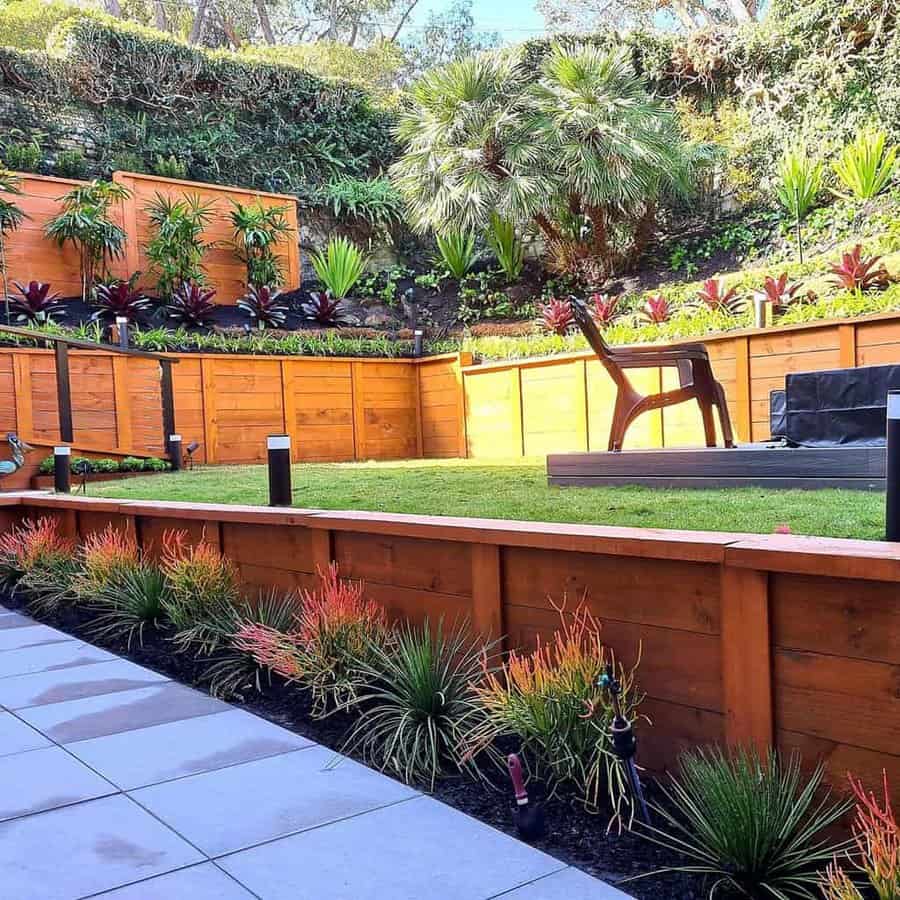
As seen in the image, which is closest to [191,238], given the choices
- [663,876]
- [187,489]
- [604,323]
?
[604,323]

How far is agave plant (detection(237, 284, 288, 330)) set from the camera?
10500mm

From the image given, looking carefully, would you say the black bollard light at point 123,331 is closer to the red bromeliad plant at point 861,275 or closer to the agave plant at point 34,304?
the agave plant at point 34,304

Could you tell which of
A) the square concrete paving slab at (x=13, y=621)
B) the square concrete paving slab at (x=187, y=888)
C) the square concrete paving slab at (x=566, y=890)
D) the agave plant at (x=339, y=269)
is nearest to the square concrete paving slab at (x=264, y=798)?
the square concrete paving slab at (x=187, y=888)

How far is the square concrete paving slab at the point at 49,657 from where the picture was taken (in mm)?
3641

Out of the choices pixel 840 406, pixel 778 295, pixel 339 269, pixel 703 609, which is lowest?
pixel 703 609

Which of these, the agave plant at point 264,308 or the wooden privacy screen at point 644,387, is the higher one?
the agave plant at point 264,308

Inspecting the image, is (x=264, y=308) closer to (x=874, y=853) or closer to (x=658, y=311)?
(x=658, y=311)

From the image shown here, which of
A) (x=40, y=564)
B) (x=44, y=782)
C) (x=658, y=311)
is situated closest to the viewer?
(x=44, y=782)

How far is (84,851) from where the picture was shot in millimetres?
1938

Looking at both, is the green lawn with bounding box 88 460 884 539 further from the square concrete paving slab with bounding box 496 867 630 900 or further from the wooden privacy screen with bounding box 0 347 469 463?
the wooden privacy screen with bounding box 0 347 469 463

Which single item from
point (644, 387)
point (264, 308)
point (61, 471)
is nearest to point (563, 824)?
point (61, 471)

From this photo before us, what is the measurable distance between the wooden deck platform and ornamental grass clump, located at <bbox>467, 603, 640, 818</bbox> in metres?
1.63

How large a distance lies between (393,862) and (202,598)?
2.22m

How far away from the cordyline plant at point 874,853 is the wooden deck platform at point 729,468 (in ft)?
6.08
